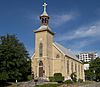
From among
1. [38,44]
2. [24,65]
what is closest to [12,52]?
[24,65]

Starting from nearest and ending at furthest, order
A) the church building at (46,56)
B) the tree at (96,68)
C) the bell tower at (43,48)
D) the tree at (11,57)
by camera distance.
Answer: the tree at (11,57) < the bell tower at (43,48) < the church building at (46,56) < the tree at (96,68)

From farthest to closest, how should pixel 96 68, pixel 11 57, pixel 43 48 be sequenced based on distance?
pixel 96 68, pixel 43 48, pixel 11 57

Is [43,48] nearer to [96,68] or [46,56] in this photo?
[46,56]

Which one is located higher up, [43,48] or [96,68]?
[43,48]

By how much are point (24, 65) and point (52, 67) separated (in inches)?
412

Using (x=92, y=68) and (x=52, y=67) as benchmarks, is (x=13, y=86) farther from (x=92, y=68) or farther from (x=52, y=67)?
(x=92, y=68)

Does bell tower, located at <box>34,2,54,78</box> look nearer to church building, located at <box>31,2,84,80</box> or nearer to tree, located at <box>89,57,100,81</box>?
church building, located at <box>31,2,84,80</box>

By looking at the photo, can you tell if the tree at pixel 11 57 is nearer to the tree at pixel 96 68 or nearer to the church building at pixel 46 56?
the church building at pixel 46 56

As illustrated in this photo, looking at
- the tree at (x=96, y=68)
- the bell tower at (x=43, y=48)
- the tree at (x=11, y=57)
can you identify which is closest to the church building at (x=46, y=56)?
the bell tower at (x=43, y=48)

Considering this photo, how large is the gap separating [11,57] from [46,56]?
542 inches

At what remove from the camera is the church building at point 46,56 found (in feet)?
215

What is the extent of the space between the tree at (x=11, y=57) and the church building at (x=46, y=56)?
8847 mm

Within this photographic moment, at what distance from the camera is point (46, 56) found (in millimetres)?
65125

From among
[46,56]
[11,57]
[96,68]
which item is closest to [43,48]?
[46,56]
